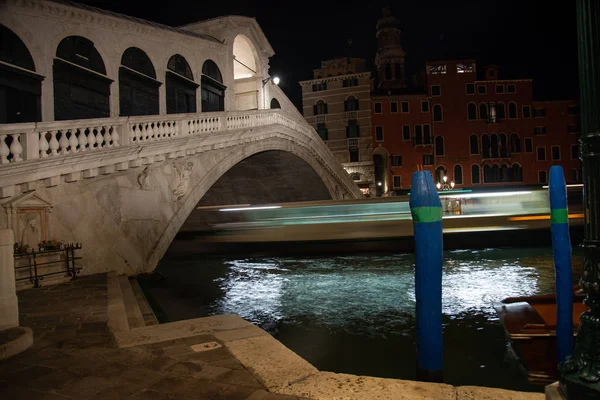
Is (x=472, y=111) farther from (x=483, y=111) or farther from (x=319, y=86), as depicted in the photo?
(x=319, y=86)

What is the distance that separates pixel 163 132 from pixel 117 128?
1302 mm

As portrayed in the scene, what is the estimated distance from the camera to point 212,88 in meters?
15.5

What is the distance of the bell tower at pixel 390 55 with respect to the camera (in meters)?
34.7

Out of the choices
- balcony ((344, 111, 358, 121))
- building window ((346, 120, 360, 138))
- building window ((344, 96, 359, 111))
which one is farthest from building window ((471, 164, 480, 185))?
building window ((344, 96, 359, 111))

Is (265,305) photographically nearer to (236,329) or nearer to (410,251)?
(236,329)

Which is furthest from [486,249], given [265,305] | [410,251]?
[265,305]

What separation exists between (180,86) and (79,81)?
4.22 metres

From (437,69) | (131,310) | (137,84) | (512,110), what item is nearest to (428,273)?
(131,310)

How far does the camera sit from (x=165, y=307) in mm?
7168

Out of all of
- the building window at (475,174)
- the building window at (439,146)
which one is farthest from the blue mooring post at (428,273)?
the building window at (475,174)

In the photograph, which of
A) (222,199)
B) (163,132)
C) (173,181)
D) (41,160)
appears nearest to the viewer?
(41,160)

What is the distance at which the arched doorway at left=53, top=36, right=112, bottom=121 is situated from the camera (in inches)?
372

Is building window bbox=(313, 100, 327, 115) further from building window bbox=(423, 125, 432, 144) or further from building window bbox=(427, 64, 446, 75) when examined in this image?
building window bbox=(427, 64, 446, 75)

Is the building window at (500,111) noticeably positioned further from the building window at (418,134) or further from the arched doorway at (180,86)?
the arched doorway at (180,86)
